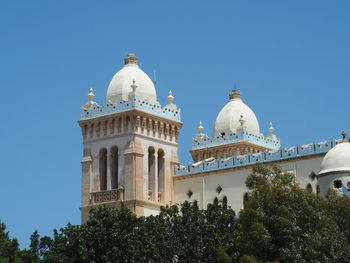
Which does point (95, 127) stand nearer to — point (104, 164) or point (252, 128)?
point (104, 164)

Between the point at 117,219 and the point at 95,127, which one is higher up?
the point at 95,127

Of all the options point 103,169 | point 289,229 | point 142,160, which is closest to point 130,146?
point 142,160

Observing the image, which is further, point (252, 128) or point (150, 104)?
point (252, 128)

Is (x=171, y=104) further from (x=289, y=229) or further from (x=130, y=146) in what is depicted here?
(x=289, y=229)

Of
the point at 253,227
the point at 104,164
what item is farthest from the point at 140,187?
the point at 253,227

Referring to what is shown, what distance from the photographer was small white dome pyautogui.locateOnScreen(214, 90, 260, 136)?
74.2 meters

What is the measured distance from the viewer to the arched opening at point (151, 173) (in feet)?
220

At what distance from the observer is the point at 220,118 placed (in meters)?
75.8

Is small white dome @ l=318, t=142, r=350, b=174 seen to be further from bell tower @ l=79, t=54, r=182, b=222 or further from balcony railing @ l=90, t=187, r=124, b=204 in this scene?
balcony railing @ l=90, t=187, r=124, b=204

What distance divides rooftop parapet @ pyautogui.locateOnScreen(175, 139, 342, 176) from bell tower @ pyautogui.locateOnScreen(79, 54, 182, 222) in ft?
6.16

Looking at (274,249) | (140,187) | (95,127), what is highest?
(95,127)

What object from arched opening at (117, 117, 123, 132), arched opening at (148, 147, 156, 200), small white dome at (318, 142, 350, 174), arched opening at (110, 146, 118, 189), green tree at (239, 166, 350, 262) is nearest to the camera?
green tree at (239, 166, 350, 262)

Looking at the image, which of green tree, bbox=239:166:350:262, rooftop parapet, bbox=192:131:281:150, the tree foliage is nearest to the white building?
rooftop parapet, bbox=192:131:281:150

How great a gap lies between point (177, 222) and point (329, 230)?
1004 centimetres
